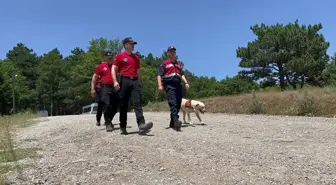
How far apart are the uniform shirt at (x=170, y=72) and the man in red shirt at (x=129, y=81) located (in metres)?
1.20

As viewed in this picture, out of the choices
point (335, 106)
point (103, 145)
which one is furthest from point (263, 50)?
point (103, 145)

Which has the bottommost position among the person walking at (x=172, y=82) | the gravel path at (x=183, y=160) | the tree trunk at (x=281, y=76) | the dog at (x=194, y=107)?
the gravel path at (x=183, y=160)

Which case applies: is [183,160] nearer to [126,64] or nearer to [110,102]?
[126,64]

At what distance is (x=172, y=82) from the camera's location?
32.7ft

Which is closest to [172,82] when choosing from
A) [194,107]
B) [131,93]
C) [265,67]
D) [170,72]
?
[170,72]

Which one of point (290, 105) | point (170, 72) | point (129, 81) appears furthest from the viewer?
point (290, 105)

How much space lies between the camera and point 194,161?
6.02 m

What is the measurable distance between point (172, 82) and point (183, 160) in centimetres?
405

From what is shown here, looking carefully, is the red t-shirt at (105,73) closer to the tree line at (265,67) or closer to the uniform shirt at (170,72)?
the uniform shirt at (170,72)

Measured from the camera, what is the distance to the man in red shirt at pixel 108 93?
10039 mm

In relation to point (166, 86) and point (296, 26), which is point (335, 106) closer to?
point (166, 86)

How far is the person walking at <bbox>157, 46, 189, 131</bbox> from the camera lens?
9852 mm

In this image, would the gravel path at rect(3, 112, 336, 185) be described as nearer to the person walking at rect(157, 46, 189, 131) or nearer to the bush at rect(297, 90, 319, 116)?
the person walking at rect(157, 46, 189, 131)

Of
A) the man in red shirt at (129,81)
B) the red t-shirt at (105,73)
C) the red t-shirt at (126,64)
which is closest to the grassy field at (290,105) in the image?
the red t-shirt at (105,73)
